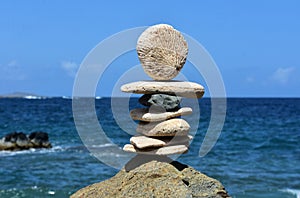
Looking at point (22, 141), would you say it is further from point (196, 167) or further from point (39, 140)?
point (196, 167)

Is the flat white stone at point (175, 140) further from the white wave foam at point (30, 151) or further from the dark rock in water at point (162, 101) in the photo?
the white wave foam at point (30, 151)

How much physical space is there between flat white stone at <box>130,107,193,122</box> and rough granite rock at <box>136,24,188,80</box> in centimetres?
43

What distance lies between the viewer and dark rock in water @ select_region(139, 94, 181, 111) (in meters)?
6.89

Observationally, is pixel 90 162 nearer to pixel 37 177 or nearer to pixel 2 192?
pixel 37 177

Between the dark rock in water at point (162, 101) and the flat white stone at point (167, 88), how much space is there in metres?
0.05

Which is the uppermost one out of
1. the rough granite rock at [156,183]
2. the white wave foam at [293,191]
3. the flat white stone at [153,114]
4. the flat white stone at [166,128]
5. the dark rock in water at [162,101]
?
the dark rock in water at [162,101]

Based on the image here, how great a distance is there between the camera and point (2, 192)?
14000mm

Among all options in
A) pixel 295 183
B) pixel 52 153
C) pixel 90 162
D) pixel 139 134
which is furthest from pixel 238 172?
pixel 139 134

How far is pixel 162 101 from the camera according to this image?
6.90m

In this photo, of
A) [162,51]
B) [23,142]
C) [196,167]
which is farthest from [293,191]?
[23,142]

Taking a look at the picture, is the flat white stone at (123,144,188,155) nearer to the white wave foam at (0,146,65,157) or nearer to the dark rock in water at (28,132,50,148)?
the white wave foam at (0,146,65,157)

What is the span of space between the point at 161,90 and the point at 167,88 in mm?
77

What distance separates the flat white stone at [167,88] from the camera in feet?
22.5

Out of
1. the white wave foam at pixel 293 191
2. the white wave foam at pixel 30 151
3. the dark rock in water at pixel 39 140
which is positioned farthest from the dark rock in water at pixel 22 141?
the white wave foam at pixel 293 191
